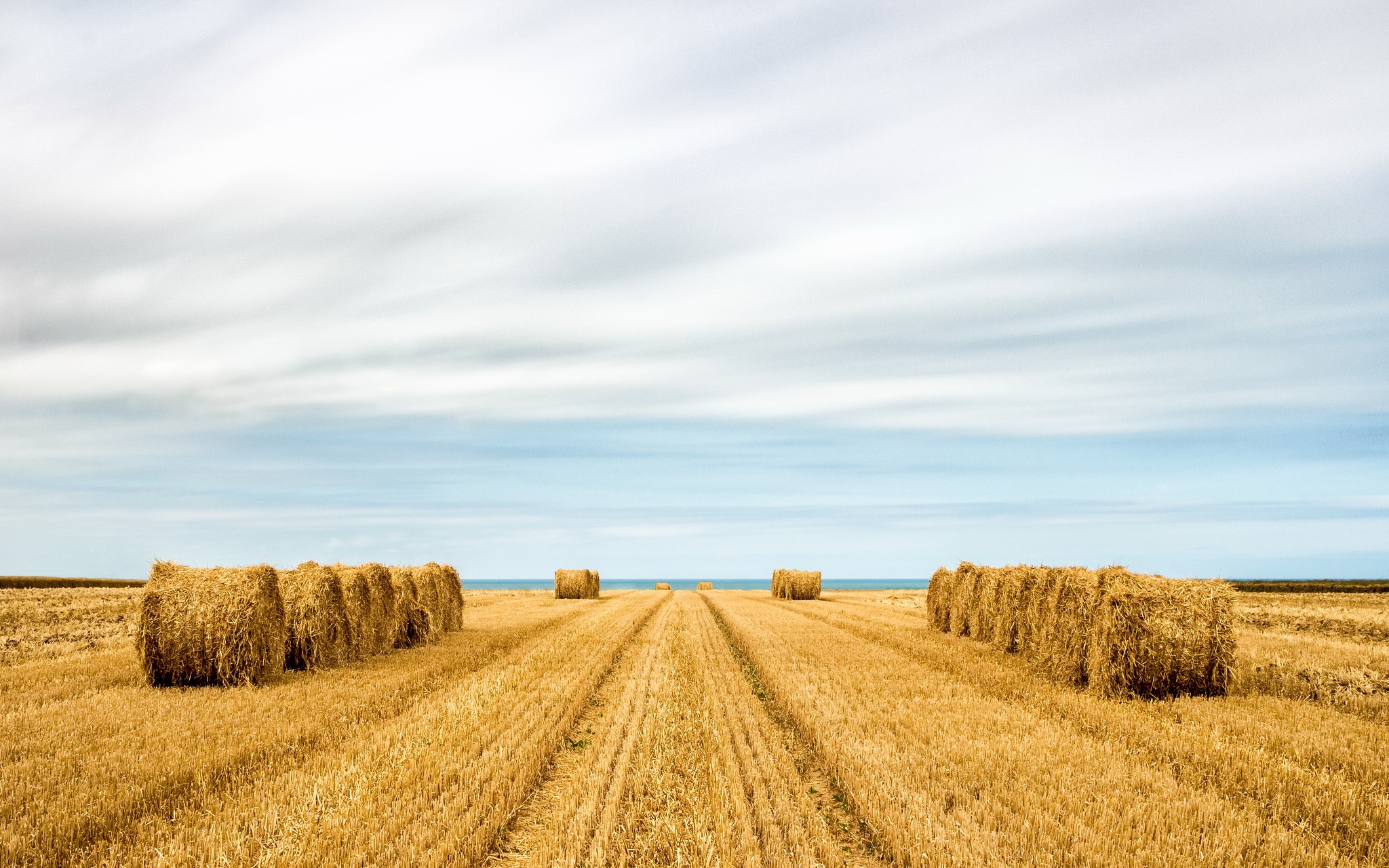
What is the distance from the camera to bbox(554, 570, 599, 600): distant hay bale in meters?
37.1

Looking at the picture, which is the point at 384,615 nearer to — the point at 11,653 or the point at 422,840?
the point at 11,653

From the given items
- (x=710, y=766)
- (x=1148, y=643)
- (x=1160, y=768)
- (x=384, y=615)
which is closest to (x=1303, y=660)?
(x=1148, y=643)

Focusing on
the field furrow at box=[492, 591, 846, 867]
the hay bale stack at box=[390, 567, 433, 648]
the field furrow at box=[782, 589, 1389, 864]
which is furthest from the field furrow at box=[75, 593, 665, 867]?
the hay bale stack at box=[390, 567, 433, 648]

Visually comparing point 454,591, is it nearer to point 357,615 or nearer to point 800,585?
point 357,615

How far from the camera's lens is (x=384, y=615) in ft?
48.0

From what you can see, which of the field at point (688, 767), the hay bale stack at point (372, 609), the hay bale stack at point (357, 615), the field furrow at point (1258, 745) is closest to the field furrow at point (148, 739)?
the field at point (688, 767)

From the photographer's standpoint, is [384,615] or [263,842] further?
[384,615]

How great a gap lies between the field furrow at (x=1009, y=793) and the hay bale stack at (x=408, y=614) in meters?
9.07

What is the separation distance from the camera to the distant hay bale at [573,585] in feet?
122

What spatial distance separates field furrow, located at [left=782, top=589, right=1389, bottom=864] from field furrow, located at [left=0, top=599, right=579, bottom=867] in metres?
8.17

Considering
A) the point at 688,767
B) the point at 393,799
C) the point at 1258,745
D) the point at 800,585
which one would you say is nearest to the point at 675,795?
the point at 688,767

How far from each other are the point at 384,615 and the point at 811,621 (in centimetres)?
1179

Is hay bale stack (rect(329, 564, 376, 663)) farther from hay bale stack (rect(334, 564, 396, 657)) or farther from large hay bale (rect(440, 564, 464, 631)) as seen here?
large hay bale (rect(440, 564, 464, 631))

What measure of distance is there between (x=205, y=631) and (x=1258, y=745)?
43.1 ft
